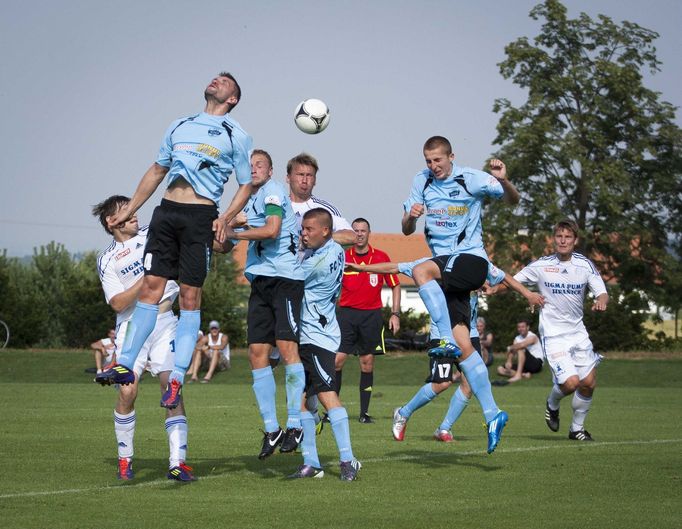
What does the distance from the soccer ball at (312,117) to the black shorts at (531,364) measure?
19560mm

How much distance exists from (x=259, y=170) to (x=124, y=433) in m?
2.62

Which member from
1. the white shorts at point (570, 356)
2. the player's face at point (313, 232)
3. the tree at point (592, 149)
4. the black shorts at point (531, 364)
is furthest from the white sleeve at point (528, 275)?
the tree at point (592, 149)

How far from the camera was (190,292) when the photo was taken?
341 inches

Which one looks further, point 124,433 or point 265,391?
point 265,391

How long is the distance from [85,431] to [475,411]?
7487 millimetres

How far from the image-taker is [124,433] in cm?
909

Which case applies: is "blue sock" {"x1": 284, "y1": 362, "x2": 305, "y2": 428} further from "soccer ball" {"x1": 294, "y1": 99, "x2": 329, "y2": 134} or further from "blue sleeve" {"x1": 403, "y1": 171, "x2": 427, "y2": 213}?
"soccer ball" {"x1": 294, "y1": 99, "x2": 329, "y2": 134}

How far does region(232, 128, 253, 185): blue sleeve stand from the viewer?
348 inches

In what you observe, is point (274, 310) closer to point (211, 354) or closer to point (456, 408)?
point (456, 408)

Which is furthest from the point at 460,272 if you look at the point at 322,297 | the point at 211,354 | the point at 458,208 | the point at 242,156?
the point at 211,354

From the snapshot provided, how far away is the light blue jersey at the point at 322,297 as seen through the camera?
30.8ft

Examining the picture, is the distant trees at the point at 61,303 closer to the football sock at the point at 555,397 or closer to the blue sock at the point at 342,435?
the football sock at the point at 555,397

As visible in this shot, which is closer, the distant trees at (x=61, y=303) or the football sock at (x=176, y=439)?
the football sock at (x=176, y=439)

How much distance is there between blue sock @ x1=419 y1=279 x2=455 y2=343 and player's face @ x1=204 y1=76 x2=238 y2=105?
8.31ft
